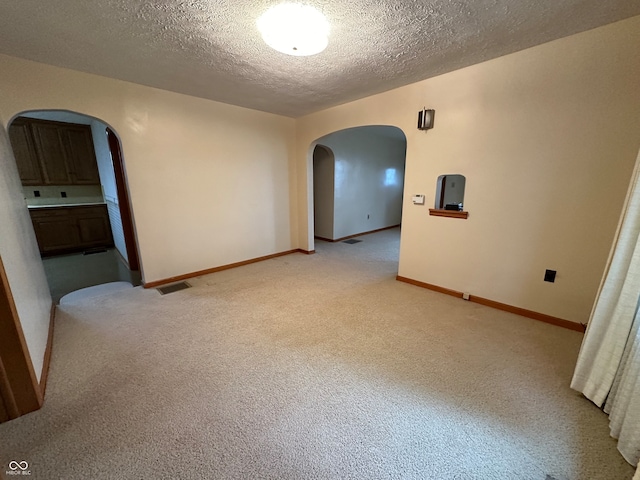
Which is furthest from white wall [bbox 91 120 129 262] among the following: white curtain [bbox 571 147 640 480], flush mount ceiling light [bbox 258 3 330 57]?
white curtain [bbox 571 147 640 480]

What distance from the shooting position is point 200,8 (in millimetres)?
1618

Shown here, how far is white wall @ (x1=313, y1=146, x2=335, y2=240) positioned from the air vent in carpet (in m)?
3.37

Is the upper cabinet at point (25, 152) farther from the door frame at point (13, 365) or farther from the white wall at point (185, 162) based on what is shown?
the door frame at point (13, 365)

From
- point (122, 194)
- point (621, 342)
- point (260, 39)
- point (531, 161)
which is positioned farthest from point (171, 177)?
point (621, 342)

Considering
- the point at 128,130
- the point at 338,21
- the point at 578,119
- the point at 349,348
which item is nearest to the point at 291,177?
the point at 128,130

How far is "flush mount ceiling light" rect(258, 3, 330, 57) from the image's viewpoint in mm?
1608

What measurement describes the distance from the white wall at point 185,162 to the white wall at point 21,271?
0.67 metres

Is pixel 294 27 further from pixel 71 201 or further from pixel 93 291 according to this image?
pixel 71 201

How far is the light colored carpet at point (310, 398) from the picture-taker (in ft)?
3.96

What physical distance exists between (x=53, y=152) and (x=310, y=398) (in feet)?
21.4

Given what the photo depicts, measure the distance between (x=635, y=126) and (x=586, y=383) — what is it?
1927 millimetres

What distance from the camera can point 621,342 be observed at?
1.33 metres

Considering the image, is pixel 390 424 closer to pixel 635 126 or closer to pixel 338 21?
pixel 338 21

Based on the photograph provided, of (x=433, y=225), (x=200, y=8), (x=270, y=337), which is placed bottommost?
(x=270, y=337)
